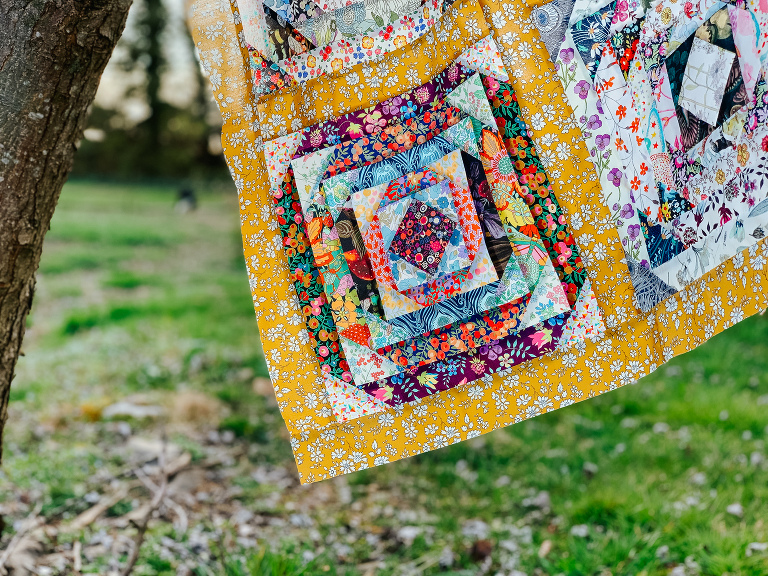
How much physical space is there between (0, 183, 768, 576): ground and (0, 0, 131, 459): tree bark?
1.00m

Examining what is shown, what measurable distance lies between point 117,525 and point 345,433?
1.40m

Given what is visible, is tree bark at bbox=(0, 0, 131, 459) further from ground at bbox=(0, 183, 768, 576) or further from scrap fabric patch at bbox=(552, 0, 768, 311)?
scrap fabric patch at bbox=(552, 0, 768, 311)

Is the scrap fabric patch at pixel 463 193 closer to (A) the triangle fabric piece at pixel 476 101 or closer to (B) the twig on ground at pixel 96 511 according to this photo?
(A) the triangle fabric piece at pixel 476 101

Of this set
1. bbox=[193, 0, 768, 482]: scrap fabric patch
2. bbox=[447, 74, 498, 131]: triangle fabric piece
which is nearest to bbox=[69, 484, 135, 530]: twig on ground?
bbox=[193, 0, 768, 482]: scrap fabric patch

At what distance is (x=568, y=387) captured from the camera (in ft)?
5.40

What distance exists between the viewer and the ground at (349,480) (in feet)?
7.39

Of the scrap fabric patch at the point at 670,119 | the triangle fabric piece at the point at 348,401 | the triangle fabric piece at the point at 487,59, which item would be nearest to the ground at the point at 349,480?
the triangle fabric piece at the point at 348,401

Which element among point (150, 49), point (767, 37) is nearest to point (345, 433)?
point (767, 37)

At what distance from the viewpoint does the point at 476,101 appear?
1557mm

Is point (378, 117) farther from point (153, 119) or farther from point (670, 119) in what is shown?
point (153, 119)

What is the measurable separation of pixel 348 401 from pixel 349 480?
5.08ft

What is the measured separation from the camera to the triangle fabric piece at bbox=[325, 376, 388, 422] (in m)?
1.63

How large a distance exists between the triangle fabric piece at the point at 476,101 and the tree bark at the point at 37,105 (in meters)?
0.95

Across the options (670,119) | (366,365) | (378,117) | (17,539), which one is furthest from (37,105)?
(670,119)
